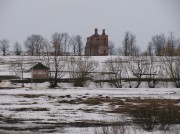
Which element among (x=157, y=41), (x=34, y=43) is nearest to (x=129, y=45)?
(x=157, y=41)

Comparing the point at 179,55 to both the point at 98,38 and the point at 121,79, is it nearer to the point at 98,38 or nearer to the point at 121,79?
the point at 121,79

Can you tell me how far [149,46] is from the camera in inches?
4934

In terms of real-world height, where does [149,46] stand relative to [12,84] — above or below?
above

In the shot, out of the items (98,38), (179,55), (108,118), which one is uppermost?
(98,38)

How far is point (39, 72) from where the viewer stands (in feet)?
212

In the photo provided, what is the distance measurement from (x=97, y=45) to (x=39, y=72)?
48.0m

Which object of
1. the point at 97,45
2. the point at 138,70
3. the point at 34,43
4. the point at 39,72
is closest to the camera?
the point at 138,70

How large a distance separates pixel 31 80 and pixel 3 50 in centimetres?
7331

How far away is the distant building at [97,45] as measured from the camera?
106125mm

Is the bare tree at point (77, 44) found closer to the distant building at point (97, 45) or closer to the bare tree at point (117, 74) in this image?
the distant building at point (97, 45)

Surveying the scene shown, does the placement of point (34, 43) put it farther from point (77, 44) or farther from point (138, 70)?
point (138, 70)

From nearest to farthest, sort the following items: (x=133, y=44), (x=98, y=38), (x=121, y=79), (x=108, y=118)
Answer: (x=108, y=118)
(x=121, y=79)
(x=98, y=38)
(x=133, y=44)

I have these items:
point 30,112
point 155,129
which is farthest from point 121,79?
point 155,129

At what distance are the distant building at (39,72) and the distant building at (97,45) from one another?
142 ft
